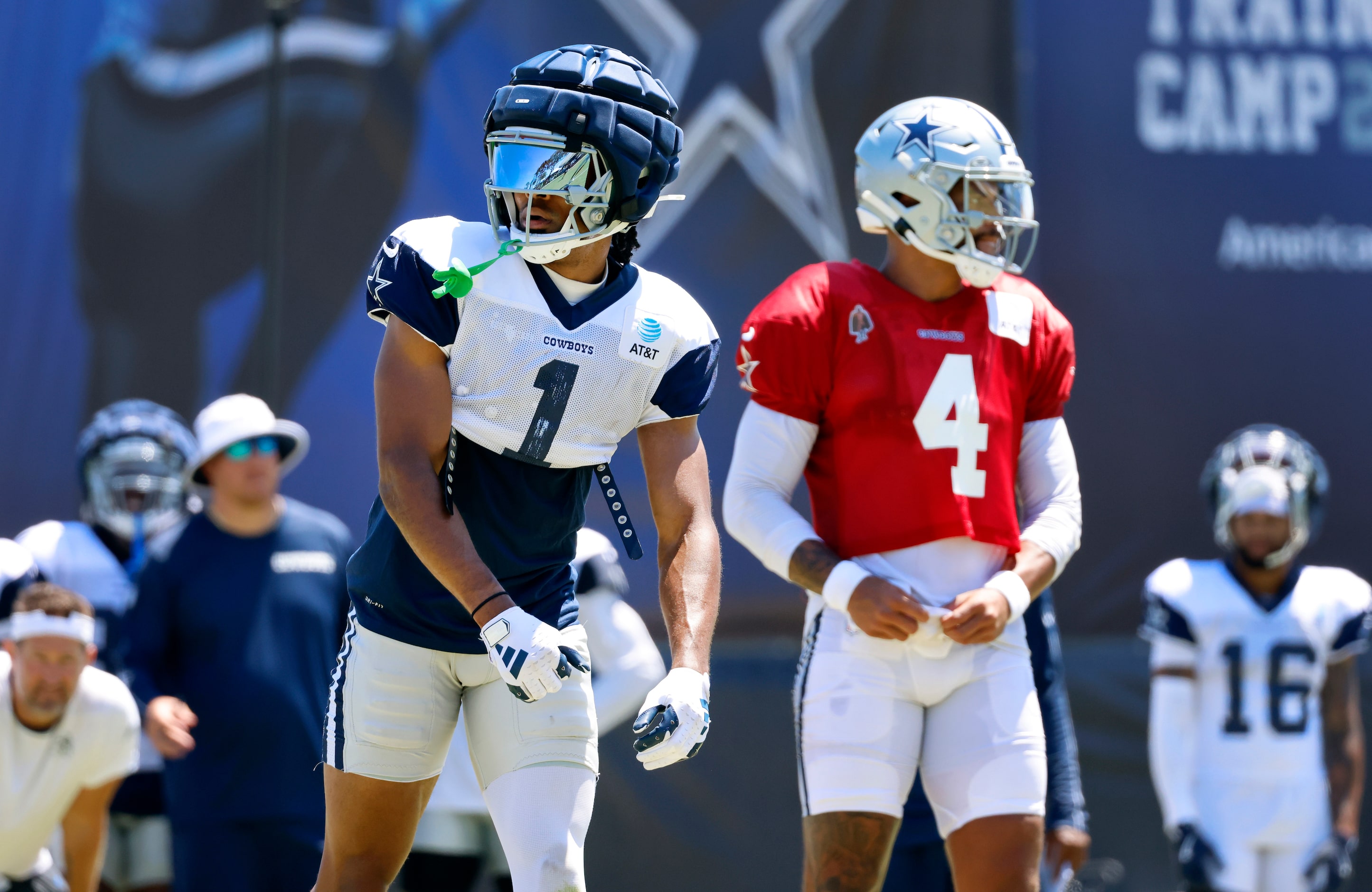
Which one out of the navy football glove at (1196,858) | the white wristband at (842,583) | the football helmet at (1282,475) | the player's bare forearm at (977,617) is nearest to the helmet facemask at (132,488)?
the white wristband at (842,583)

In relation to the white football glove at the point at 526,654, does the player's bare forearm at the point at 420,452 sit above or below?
above

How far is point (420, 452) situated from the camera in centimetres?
273

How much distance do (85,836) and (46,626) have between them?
0.59 metres

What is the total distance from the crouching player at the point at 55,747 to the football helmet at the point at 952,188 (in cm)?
264

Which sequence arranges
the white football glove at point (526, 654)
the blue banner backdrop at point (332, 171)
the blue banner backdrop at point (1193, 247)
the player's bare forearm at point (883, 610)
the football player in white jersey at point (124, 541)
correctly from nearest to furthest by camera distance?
the white football glove at point (526, 654)
the player's bare forearm at point (883, 610)
the football player in white jersey at point (124, 541)
the blue banner backdrop at point (332, 171)
the blue banner backdrop at point (1193, 247)

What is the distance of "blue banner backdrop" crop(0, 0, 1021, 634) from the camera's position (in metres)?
6.05

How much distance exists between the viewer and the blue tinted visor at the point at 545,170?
2.76 meters

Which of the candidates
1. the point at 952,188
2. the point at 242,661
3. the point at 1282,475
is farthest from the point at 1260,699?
the point at 242,661

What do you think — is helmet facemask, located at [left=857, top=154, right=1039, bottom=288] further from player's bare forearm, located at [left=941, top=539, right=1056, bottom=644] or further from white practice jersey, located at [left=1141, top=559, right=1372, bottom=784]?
white practice jersey, located at [left=1141, top=559, right=1372, bottom=784]

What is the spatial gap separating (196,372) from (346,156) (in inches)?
36.9

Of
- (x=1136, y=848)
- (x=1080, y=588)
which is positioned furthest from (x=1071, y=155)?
(x=1136, y=848)

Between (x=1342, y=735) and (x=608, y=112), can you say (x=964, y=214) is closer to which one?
(x=608, y=112)

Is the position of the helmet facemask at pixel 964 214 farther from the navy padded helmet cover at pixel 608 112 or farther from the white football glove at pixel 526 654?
the white football glove at pixel 526 654

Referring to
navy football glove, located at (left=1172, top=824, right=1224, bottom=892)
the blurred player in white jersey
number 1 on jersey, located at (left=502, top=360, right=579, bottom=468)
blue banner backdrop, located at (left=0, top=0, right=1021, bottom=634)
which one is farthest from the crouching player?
navy football glove, located at (left=1172, top=824, right=1224, bottom=892)
